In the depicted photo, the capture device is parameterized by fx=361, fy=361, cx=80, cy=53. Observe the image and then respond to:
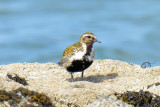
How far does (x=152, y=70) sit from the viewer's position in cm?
902

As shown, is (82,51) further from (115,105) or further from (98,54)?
(98,54)

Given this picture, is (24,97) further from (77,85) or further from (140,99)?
(140,99)

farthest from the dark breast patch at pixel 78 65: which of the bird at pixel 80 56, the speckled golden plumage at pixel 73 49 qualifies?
the speckled golden plumage at pixel 73 49

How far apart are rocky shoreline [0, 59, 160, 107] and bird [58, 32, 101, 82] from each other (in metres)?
0.43

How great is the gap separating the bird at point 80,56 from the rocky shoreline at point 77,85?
43cm

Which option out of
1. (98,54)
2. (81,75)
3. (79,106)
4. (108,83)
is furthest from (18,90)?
(98,54)

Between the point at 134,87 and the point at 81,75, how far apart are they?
72.4 inches

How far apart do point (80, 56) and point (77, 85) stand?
1.18 m

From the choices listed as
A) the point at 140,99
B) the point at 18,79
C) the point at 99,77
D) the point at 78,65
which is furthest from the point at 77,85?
the point at 99,77

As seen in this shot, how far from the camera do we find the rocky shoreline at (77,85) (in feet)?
19.9

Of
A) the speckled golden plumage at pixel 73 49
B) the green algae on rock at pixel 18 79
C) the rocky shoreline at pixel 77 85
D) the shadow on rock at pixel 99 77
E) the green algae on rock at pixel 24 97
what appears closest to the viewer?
the green algae on rock at pixel 24 97

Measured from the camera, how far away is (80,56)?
27.1 ft

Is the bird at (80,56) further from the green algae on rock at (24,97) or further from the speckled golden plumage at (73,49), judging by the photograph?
the green algae on rock at (24,97)

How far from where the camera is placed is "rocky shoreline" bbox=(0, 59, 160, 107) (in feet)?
19.9
